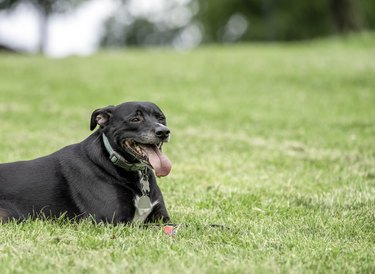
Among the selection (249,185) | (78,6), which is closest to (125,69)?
(249,185)

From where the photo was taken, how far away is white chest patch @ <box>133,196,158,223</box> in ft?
19.0

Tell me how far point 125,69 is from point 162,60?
92.6 inches

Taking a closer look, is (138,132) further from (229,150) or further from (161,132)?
(229,150)

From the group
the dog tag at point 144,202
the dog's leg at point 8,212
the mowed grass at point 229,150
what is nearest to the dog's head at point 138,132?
the dog tag at point 144,202

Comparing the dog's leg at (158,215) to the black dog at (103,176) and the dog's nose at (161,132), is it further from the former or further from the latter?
the dog's nose at (161,132)

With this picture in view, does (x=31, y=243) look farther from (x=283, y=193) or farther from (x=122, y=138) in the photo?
(x=283, y=193)

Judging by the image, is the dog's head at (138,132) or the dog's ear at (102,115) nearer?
the dog's head at (138,132)

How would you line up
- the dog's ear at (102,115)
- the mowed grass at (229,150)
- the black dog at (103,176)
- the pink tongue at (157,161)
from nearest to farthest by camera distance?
the mowed grass at (229,150), the pink tongue at (157,161), the black dog at (103,176), the dog's ear at (102,115)

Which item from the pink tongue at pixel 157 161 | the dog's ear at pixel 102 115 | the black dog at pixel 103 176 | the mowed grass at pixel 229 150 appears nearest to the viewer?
the mowed grass at pixel 229 150

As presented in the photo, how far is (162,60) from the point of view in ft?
78.9

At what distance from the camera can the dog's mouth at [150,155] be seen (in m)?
5.60

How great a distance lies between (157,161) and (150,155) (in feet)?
A: 0.29

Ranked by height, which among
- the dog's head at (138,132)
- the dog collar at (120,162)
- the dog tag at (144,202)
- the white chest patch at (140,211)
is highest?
the dog's head at (138,132)

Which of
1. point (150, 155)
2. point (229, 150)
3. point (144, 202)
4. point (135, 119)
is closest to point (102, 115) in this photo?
point (135, 119)
